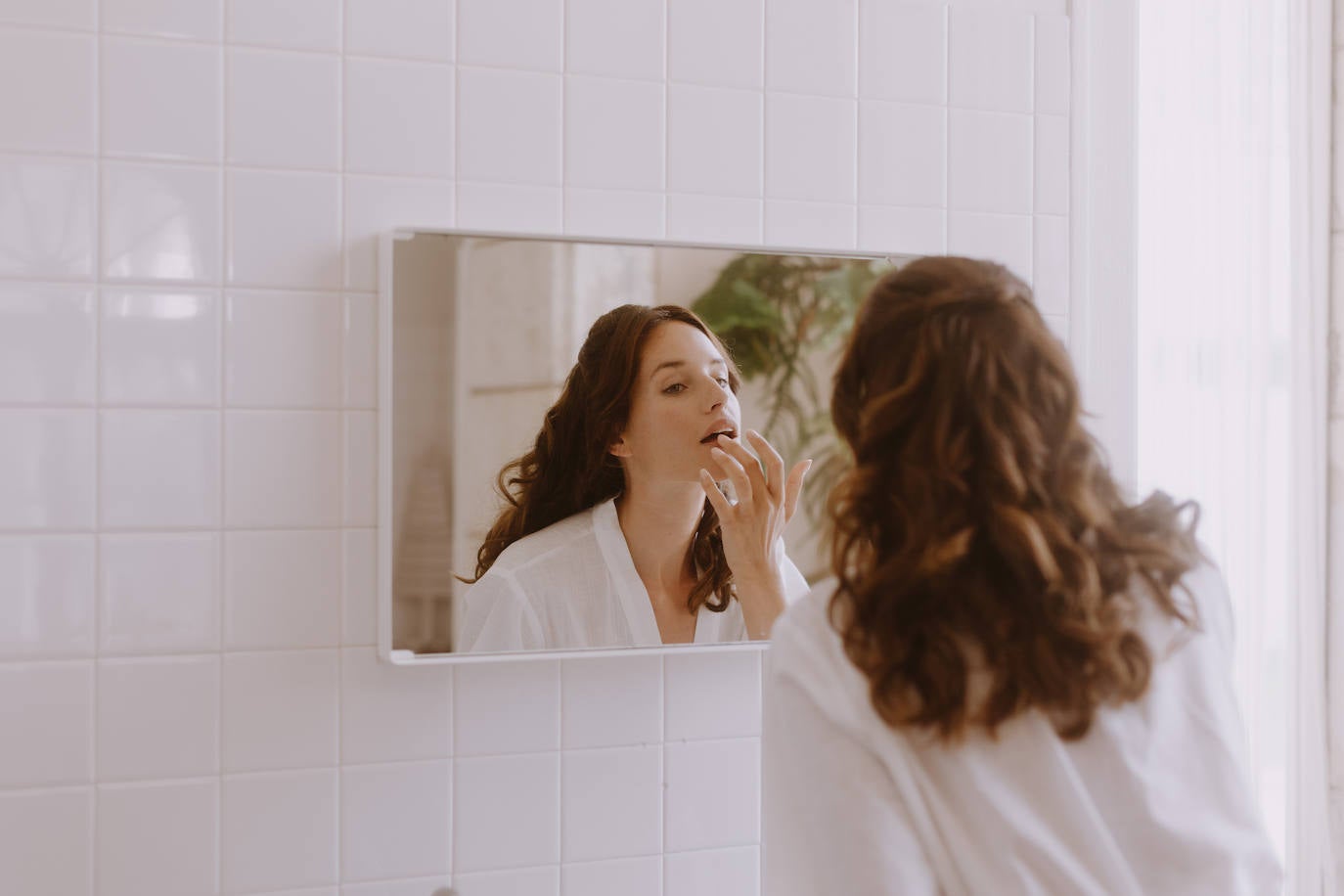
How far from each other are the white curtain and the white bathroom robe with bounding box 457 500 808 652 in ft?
2.57

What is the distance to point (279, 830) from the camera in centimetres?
130

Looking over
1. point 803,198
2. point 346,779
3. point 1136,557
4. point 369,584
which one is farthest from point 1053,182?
point 346,779

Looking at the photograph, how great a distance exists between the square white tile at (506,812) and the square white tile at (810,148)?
0.70m

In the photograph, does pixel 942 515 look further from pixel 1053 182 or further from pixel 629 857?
pixel 1053 182

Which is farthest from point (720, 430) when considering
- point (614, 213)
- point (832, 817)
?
point (832, 817)

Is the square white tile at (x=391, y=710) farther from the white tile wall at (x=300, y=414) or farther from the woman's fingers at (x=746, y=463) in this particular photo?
the woman's fingers at (x=746, y=463)

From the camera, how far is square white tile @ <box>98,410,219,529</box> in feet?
4.10

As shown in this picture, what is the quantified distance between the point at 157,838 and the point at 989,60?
135 cm

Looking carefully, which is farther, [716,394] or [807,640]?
[716,394]

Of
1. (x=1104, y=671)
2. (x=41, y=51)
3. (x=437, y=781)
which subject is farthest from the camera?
(x=437, y=781)

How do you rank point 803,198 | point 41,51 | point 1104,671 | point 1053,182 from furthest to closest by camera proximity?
1. point 1053,182
2. point 803,198
3. point 41,51
4. point 1104,671

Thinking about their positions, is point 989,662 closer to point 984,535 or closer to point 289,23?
point 984,535

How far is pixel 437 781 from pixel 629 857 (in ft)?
0.82

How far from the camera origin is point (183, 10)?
126 cm
